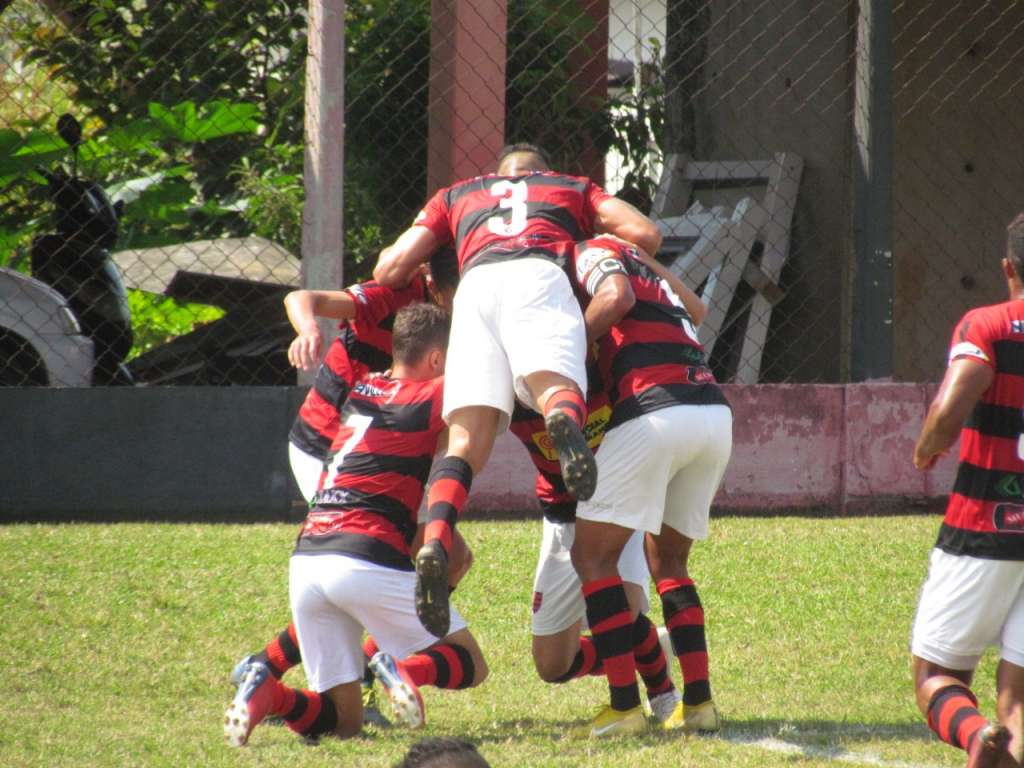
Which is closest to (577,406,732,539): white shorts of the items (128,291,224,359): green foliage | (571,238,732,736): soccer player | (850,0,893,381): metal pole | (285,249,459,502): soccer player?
(571,238,732,736): soccer player

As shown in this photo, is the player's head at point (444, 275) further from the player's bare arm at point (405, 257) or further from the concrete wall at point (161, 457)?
the concrete wall at point (161, 457)

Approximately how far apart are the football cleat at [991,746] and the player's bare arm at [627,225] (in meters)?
1.93

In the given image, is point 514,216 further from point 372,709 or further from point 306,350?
point 372,709

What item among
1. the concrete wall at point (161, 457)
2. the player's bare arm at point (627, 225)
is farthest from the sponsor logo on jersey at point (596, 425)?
the concrete wall at point (161, 457)

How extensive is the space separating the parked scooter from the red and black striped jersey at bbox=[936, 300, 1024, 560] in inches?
225

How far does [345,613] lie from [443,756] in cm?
226

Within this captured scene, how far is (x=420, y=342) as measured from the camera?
15.4 feet

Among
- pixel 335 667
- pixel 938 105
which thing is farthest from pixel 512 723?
pixel 938 105

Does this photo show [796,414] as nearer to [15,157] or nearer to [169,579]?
[169,579]

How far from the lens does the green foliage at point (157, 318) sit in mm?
10359

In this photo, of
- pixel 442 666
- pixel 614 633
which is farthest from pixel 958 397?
pixel 442 666

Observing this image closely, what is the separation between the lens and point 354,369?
5.19 m

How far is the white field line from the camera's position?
416cm

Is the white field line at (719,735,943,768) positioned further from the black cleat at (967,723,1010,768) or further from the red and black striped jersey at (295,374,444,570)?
the red and black striped jersey at (295,374,444,570)
